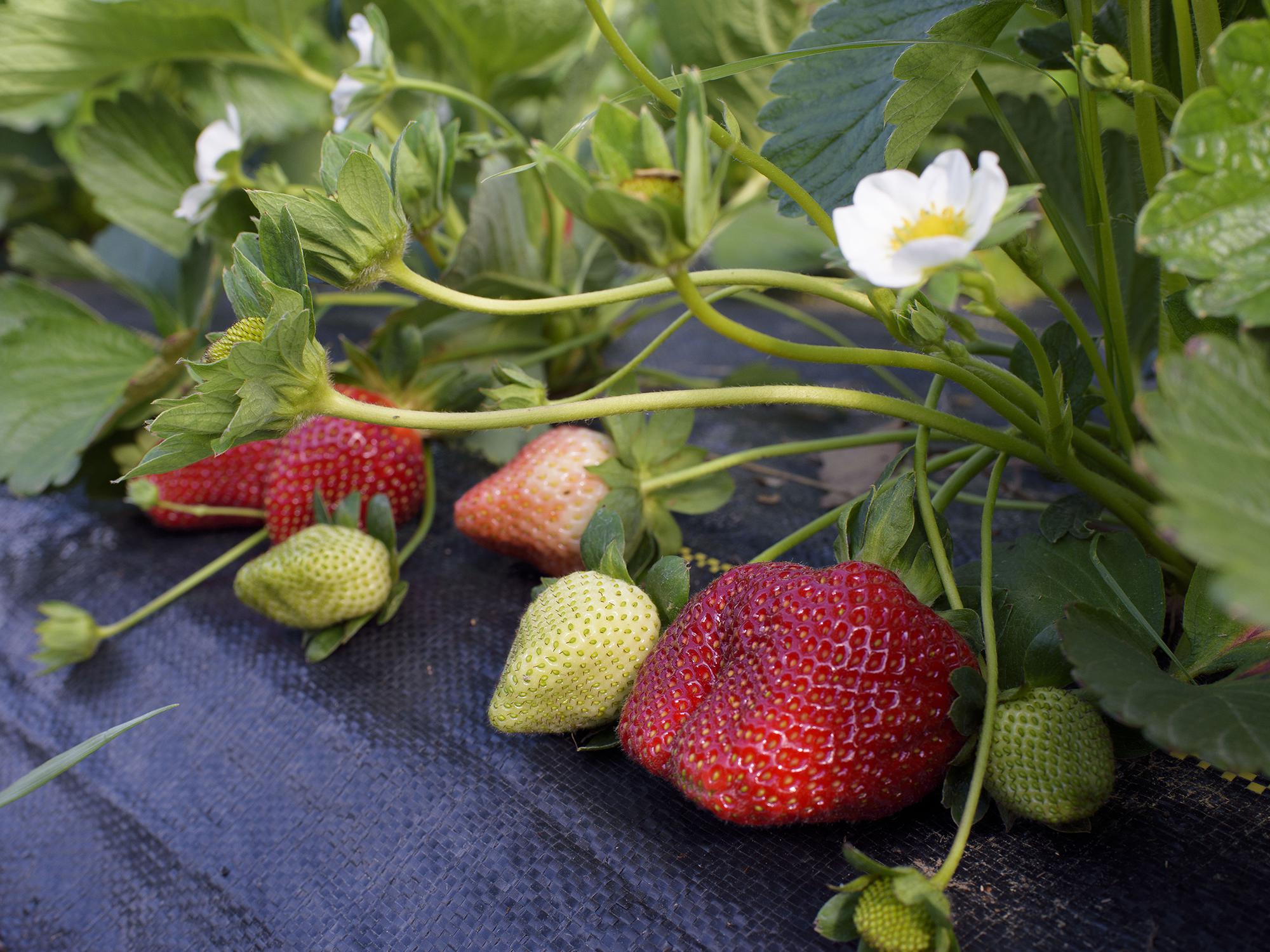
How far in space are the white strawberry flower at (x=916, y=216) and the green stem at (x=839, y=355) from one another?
41mm

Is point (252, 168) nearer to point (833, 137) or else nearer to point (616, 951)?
point (833, 137)

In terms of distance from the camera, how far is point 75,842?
0.49 metres

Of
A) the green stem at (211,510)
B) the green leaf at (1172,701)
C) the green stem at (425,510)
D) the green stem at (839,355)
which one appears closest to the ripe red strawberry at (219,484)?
the green stem at (211,510)

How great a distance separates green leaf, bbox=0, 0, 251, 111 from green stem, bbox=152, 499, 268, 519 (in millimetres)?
376

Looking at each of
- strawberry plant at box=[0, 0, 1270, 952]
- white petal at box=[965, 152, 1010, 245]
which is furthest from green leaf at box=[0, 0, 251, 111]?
white petal at box=[965, 152, 1010, 245]

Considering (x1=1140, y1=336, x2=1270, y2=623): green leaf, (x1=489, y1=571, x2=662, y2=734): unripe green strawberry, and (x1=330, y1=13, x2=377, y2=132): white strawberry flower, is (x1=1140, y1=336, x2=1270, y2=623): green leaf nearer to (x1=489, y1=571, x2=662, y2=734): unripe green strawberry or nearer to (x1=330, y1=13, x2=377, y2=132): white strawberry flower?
(x1=489, y1=571, x2=662, y2=734): unripe green strawberry

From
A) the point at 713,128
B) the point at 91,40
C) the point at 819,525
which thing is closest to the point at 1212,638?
the point at 819,525

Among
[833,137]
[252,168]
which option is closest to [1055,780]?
[833,137]

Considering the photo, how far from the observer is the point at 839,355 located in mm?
351

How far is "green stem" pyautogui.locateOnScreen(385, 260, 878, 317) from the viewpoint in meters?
0.36

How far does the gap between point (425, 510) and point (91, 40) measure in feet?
1.61

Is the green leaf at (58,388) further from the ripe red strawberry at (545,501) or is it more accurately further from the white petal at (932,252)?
the white petal at (932,252)

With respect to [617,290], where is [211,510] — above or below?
below

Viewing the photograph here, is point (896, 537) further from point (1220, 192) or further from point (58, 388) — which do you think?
point (58, 388)
